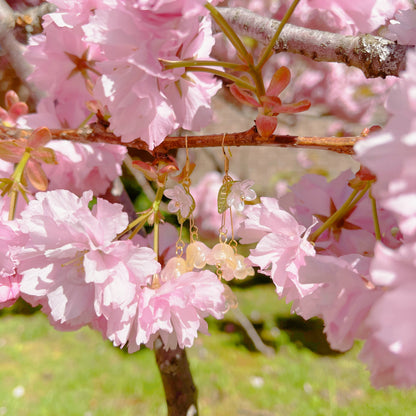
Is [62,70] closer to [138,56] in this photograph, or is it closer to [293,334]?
[138,56]

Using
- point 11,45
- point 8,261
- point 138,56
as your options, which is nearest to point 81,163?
point 8,261

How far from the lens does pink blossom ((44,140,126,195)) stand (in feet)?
2.54

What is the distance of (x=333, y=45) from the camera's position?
0.67m

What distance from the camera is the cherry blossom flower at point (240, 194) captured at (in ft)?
1.94

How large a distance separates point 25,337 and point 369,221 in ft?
10.4

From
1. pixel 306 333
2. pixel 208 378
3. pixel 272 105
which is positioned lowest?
pixel 306 333

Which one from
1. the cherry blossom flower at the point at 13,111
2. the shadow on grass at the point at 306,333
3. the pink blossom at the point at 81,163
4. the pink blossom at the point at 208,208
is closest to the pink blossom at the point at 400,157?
the pink blossom at the point at 81,163

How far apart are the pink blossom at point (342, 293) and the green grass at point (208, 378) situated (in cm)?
A: 213

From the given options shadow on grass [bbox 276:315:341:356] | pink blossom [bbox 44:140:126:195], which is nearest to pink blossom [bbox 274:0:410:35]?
pink blossom [bbox 44:140:126:195]

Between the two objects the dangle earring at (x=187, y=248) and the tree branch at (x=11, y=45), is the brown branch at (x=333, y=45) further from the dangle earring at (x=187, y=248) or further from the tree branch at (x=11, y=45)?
the tree branch at (x=11, y=45)

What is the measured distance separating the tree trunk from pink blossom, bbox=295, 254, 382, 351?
54 cm

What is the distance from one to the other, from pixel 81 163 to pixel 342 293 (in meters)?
0.52

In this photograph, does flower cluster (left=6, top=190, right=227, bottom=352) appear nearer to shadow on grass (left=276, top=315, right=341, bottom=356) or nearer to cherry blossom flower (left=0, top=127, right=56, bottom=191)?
cherry blossom flower (left=0, top=127, right=56, bottom=191)

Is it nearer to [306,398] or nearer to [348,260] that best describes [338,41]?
[348,260]
